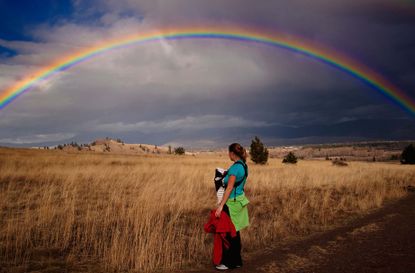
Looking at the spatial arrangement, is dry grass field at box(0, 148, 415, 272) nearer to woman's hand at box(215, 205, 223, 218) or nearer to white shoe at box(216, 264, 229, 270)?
white shoe at box(216, 264, 229, 270)

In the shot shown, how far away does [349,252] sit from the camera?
7355mm

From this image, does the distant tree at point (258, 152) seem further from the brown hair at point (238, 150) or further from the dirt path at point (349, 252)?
the brown hair at point (238, 150)

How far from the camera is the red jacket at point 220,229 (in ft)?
20.4

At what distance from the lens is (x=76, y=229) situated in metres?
9.16

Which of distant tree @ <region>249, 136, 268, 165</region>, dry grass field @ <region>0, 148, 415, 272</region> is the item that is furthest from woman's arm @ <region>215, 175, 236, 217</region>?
distant tree @ <region>249, 136, 268, 165</region>

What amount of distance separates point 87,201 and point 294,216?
275 inches

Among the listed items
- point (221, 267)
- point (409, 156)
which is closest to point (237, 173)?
point (221, 267)

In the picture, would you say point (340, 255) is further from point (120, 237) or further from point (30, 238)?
point (30, 238)

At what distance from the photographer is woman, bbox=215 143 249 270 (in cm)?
609

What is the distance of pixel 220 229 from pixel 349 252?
3.02 meters

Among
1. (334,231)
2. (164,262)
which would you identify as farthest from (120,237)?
(334,231)

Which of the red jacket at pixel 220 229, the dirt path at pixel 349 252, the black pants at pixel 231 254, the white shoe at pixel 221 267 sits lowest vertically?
the dirt path at pixel 349 252

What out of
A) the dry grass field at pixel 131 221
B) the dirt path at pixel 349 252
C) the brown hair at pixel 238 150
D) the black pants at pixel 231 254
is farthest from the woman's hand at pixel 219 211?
the dry grass field at pixel 131 221

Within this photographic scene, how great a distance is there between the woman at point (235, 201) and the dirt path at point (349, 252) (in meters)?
0.25
